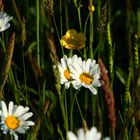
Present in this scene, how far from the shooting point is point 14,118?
136cm

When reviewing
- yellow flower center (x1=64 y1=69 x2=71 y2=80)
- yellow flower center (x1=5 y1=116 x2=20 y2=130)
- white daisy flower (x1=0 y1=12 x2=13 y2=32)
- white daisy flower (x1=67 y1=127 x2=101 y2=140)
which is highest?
white daisy flower (x1=0 y1=12 x2=13 y2=32)

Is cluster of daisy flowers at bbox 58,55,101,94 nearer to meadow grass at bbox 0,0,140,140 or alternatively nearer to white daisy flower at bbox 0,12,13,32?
meadow grass at bbox 0,0,140,140

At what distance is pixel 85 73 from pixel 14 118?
0.88 ft

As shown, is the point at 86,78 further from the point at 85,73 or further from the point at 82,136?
the point at 82,136

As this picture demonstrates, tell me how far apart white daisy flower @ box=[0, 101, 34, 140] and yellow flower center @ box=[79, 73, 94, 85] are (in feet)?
0.64

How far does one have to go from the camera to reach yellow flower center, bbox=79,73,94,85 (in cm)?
142

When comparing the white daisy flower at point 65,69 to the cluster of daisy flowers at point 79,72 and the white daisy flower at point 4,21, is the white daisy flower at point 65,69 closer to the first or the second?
the cluster of daisy flowers at point 79,72

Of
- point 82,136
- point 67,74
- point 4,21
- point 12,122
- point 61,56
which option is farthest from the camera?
point 61,56

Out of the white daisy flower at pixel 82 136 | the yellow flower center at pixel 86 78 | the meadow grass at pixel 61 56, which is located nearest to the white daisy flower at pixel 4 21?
the meadow grass at pixel 61 56

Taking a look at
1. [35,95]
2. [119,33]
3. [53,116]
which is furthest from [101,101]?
[119,33]

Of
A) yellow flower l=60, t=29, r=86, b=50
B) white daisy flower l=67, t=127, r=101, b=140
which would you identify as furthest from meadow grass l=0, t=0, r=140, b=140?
white daisy flower l=67, t=127, r=101, b=140

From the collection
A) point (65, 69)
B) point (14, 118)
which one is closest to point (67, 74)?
point (65, 69)

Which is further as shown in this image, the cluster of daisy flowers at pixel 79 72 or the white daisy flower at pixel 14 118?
the cluster of daisy flowers at pixel 79 72

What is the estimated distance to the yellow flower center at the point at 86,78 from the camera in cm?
142
